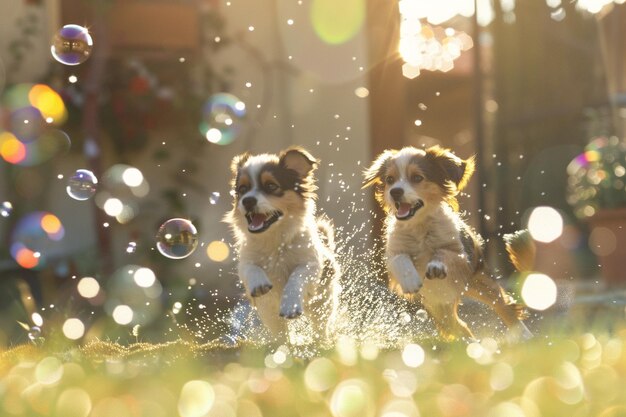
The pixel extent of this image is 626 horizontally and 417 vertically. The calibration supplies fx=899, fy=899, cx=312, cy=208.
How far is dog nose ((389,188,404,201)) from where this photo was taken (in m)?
3.30

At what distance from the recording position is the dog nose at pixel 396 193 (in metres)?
3.30

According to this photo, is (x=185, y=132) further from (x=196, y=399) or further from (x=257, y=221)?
(x=196, y=399)

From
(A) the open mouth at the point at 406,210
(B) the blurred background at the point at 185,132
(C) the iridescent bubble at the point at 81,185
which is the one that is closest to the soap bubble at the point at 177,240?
(C) the iridescent bubble at the point at 81,185

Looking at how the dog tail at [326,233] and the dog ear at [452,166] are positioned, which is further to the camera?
the dog tail at [326,233]

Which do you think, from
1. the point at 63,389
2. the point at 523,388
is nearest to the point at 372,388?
the point at 523,388

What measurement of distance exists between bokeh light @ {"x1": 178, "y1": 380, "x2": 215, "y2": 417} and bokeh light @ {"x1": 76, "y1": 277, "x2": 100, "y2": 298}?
4.50 meters

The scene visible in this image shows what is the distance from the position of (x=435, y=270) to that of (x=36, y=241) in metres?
4.58

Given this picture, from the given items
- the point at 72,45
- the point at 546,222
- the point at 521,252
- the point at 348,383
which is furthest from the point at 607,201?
the point at 348,383

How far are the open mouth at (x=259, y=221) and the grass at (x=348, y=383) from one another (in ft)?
1.49

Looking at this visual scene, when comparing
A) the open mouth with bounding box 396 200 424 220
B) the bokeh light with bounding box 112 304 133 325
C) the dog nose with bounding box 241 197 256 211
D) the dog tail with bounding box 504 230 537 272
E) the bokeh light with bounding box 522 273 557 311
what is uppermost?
the dog nose with bounding box 241 197 256 211

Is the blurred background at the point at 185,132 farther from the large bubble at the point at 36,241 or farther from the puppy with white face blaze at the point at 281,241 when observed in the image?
the puppy with white face blaze at the point at 281,241

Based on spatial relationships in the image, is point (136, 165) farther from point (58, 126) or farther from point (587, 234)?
point (587, 234)

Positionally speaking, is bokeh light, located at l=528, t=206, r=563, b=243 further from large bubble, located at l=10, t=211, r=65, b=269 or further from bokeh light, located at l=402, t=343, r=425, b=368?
bokeh light, located at l=402, t=343, r=425, b=368

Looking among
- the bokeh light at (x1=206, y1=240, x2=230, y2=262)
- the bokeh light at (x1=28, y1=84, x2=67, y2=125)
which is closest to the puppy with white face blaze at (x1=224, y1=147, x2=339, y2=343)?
the bokeh light at (x1=206, y1=240, x2=230, y2=262)
